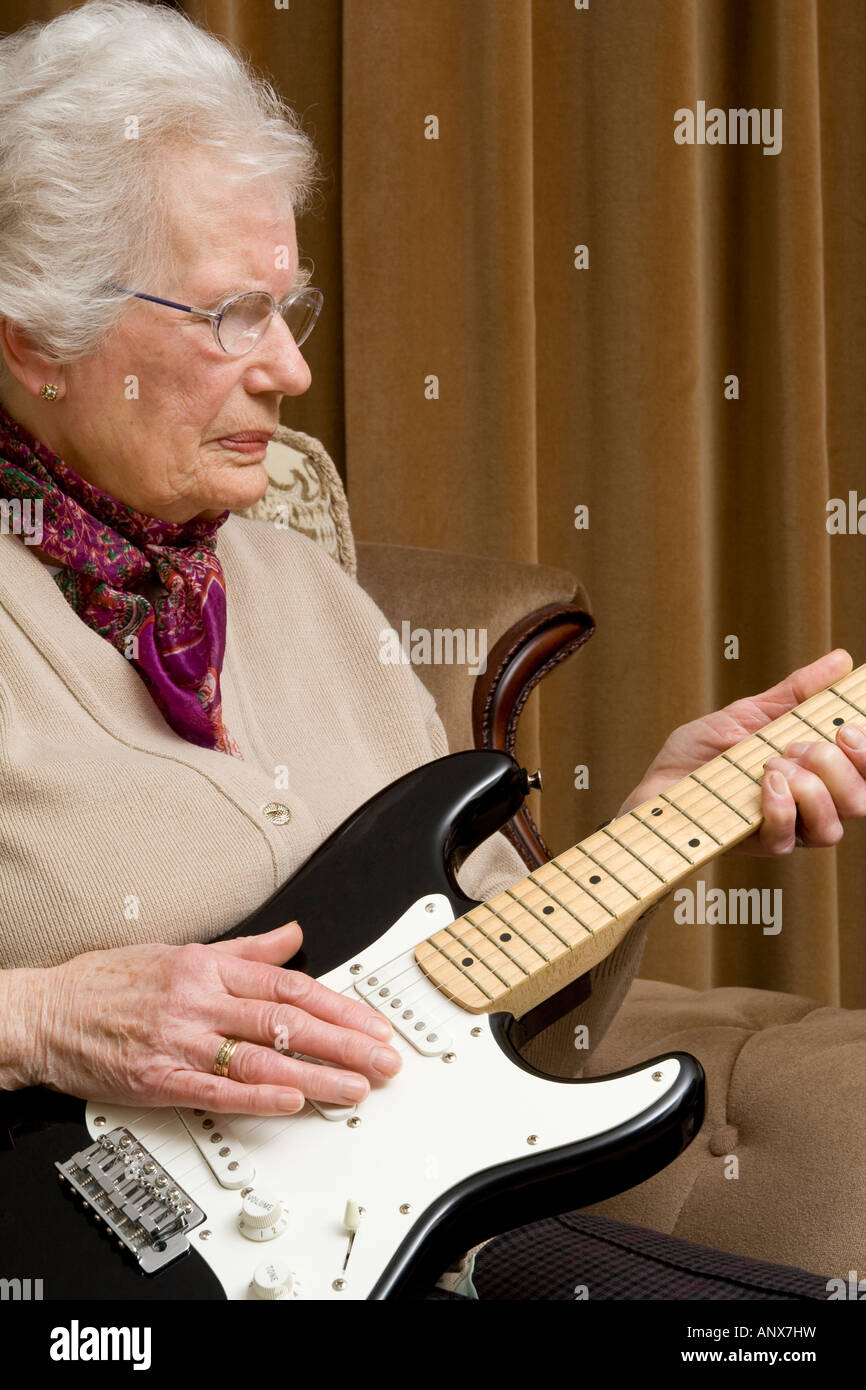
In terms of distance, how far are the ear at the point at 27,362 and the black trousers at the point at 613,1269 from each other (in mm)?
785

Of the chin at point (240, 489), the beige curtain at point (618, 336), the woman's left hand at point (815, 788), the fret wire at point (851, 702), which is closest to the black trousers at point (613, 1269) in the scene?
the woman's left hand at point (815, 788)

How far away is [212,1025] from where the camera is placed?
0.83 meters

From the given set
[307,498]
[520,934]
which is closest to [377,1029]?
[520,934]

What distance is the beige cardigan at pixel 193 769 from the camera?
0.91 meters

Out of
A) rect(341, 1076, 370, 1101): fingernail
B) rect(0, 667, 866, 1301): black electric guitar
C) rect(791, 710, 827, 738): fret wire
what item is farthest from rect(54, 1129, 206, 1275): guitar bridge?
rect(791, 710, 827, 738): fret wire

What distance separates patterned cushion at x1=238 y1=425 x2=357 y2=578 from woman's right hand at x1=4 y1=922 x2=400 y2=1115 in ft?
2.16

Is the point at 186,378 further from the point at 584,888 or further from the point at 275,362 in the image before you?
the point at 584,888

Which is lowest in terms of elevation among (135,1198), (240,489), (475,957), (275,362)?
(135,1198)

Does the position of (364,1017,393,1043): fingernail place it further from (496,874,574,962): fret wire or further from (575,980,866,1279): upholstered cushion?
(575,980,866,1279): upholstered cushion

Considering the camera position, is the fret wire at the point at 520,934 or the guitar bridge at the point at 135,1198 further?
the fret wire at the point at 520,934

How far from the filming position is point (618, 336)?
2.07 m

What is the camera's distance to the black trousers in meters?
0.83

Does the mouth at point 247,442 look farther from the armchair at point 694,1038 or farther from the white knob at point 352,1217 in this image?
the white knob at point 352,1217

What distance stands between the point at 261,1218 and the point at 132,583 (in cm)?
57
